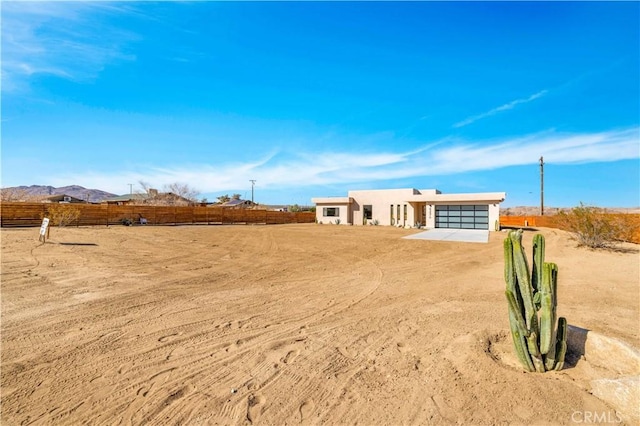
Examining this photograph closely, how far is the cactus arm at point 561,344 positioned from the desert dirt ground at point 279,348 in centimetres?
9

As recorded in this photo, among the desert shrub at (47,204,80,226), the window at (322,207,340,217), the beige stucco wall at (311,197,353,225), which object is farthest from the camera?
the window at (322,207,340,217)

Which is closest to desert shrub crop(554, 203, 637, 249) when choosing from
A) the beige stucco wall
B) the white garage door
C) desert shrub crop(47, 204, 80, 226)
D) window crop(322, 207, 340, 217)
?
the white garage door

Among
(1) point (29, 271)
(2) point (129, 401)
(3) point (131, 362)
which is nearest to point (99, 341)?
(3) point (131, 362)

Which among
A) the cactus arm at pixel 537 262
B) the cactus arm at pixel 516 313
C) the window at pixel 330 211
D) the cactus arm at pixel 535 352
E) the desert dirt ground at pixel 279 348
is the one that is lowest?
the desert dirt ground at pixel 279 348

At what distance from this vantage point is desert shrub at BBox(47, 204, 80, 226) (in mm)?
20109

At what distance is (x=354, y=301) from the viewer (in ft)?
19.1

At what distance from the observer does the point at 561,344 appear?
3.15 m

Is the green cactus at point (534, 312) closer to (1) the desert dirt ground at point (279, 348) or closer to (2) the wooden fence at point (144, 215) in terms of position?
(1) the desert dirt ground at point (279, 348)

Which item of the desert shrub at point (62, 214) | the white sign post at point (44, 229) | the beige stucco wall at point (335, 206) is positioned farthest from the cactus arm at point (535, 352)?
the beige stucco wall at point (335, 206)

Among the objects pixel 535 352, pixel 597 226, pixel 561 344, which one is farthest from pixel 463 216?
pixel 535 352

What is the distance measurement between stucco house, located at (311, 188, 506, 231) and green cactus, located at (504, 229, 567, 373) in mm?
23090

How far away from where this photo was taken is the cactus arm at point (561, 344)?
10.2 feet

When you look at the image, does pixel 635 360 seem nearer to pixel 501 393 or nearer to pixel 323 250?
pixel 501 393

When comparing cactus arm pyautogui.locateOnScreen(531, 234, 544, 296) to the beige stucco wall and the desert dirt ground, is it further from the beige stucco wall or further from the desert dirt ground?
the beige stucco wall
